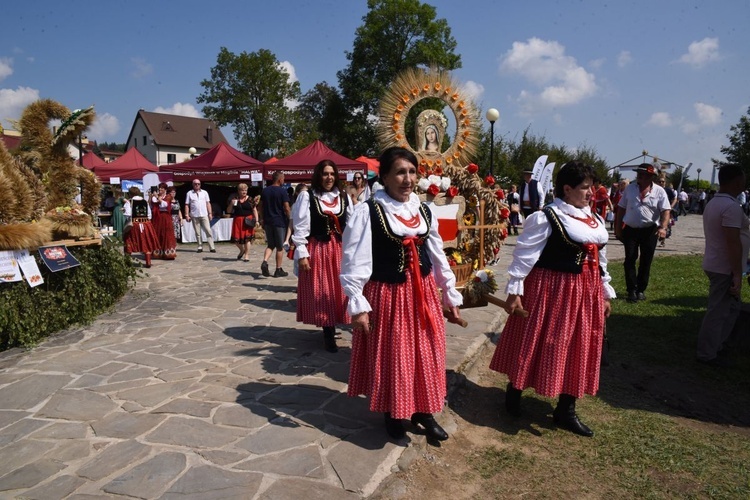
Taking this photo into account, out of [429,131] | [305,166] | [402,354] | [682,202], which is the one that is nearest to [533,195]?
[305,166]

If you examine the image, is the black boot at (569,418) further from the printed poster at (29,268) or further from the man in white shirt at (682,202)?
the man in white shirt at (682,202)

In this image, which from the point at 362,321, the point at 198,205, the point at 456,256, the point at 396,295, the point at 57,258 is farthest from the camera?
the point at 198,205

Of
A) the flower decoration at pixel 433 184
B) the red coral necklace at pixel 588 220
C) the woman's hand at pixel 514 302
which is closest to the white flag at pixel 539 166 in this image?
the flower decoration at pixel 433 184

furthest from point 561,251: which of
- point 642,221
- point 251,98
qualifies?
point 251,98

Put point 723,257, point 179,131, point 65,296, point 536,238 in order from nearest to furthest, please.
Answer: point 536,238, point 723,257, point 65,296, point 179,131

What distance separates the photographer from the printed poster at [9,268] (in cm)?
551

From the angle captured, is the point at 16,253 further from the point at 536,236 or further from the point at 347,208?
the point at 536,236

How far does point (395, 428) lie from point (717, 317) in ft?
12.4

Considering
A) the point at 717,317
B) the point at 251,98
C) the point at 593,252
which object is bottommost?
the point at 717,317

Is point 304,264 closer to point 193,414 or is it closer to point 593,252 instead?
point 193,414

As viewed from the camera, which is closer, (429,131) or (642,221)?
(429,131)

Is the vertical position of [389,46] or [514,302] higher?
[389,46]

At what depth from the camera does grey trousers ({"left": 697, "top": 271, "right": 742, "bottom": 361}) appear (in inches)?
208

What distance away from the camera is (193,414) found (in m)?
3.95
